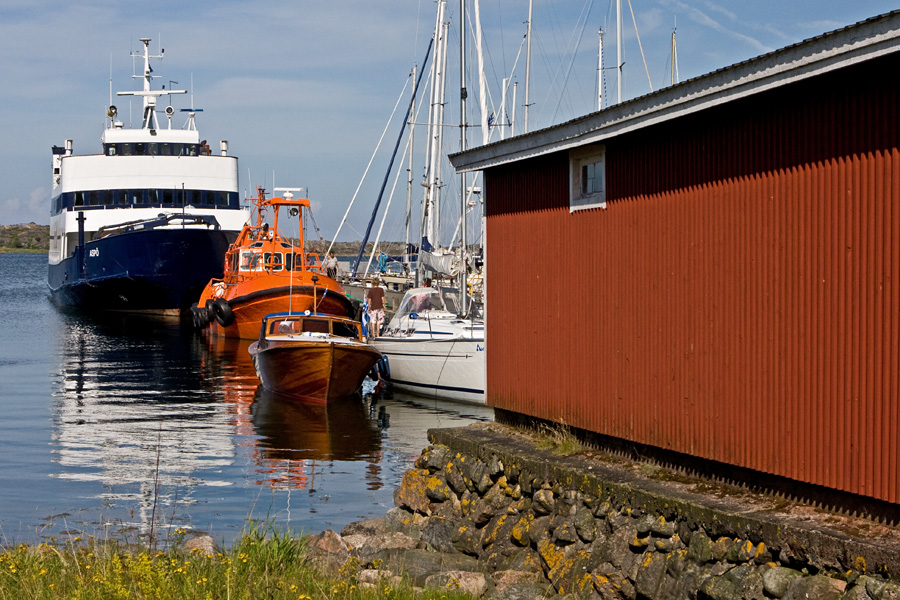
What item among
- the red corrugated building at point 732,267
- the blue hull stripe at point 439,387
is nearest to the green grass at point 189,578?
the red corrugated building at point 732,267

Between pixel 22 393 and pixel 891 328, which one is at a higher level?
pixel 891 328

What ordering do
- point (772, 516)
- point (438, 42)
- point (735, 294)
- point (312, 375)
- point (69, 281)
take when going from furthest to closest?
point (69, 281) < point (438, 42) < point (312, 375) < point (735, 294) < point (772, 516)

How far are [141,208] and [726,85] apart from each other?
44.5 m

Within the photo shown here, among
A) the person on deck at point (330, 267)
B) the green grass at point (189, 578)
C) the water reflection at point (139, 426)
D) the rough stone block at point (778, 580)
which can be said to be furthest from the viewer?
the person on deck at point (330, 267)

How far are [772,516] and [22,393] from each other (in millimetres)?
20206

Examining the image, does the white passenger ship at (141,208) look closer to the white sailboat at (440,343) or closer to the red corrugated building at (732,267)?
the white sailboat at (440,343)

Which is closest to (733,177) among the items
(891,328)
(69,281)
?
(891,328)

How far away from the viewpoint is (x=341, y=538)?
412 inches

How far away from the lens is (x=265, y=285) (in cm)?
3350

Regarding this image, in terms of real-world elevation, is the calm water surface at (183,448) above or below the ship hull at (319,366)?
below

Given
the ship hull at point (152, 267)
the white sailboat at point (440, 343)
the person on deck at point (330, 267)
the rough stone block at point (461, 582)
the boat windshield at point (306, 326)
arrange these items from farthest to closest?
the person on deck at point (330, 267)
the ship hull at point (152, 267)
the boat windshield at point (306, 326)
the white sailboat at point (440, 343)
the rough stone block at point (461, 582)

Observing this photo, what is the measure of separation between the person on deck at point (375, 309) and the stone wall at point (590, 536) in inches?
608

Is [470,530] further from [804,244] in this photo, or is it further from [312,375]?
[312,375]

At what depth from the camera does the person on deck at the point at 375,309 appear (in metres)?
26.7
